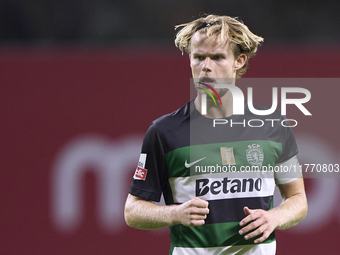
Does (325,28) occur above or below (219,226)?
above

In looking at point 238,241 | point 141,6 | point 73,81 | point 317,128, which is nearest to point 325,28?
point 317,128

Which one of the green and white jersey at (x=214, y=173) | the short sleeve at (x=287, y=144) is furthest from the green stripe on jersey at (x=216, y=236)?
the short sleeve at (x=287, y=144)

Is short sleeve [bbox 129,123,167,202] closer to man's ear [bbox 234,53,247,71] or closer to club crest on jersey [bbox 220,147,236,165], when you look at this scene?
club crest on jersey [bbox 220,147,236,165]

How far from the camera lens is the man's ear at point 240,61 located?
2971mm

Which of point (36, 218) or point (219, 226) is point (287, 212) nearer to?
point (219, 226)

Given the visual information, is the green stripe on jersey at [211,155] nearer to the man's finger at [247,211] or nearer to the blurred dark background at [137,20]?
the man's finger at [247,211]

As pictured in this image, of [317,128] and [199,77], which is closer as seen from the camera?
[199,77]

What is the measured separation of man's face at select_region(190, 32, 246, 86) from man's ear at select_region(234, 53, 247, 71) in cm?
6

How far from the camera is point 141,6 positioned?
17.3 feet

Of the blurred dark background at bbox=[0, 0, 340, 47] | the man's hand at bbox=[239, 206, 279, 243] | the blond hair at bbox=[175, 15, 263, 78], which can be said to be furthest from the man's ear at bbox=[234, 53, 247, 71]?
the blurred dark background at bbox=[0, 0, 340, 47]

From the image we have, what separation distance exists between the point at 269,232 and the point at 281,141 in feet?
1.56

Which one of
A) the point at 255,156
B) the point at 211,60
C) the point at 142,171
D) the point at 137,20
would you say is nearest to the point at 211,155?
the point at 255,156

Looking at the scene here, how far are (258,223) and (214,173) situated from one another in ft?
1.08

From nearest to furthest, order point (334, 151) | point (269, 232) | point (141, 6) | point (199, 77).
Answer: point (269, 232)
point (199, 77)
point (334, 151)
point (141, 6)
